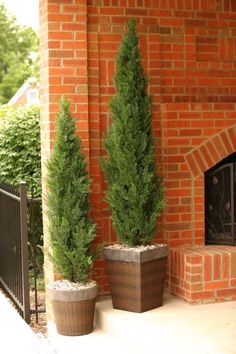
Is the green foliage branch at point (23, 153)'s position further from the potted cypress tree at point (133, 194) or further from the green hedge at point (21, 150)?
the potted cypress tree at point (133, 194)

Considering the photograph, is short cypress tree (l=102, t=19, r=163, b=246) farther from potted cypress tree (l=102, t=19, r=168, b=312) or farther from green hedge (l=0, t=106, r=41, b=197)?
green hedge (l=0, t=106, r=41, b=197)

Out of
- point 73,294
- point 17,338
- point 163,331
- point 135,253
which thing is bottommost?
point 17,338

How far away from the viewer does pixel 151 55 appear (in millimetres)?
6074

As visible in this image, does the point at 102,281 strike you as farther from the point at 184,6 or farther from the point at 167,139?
the point at 184,6

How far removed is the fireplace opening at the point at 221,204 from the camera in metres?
6.19

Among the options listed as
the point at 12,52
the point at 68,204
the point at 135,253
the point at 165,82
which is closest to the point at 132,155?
the point at 68,204

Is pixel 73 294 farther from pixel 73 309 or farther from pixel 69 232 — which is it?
pixel 69 232

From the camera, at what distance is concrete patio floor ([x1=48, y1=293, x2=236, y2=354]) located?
186 inches

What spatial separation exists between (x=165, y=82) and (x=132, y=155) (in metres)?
1.01

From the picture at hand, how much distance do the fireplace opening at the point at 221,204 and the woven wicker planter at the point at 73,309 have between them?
57.2 inches

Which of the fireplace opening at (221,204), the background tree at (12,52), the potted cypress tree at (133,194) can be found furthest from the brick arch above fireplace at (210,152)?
the background tree at (12,52)

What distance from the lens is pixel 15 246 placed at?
22.0 ft

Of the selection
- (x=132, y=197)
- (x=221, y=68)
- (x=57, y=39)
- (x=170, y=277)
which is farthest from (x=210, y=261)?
(x=57, y=39)

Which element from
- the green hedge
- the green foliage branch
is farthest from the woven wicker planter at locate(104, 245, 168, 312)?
the green hedge
